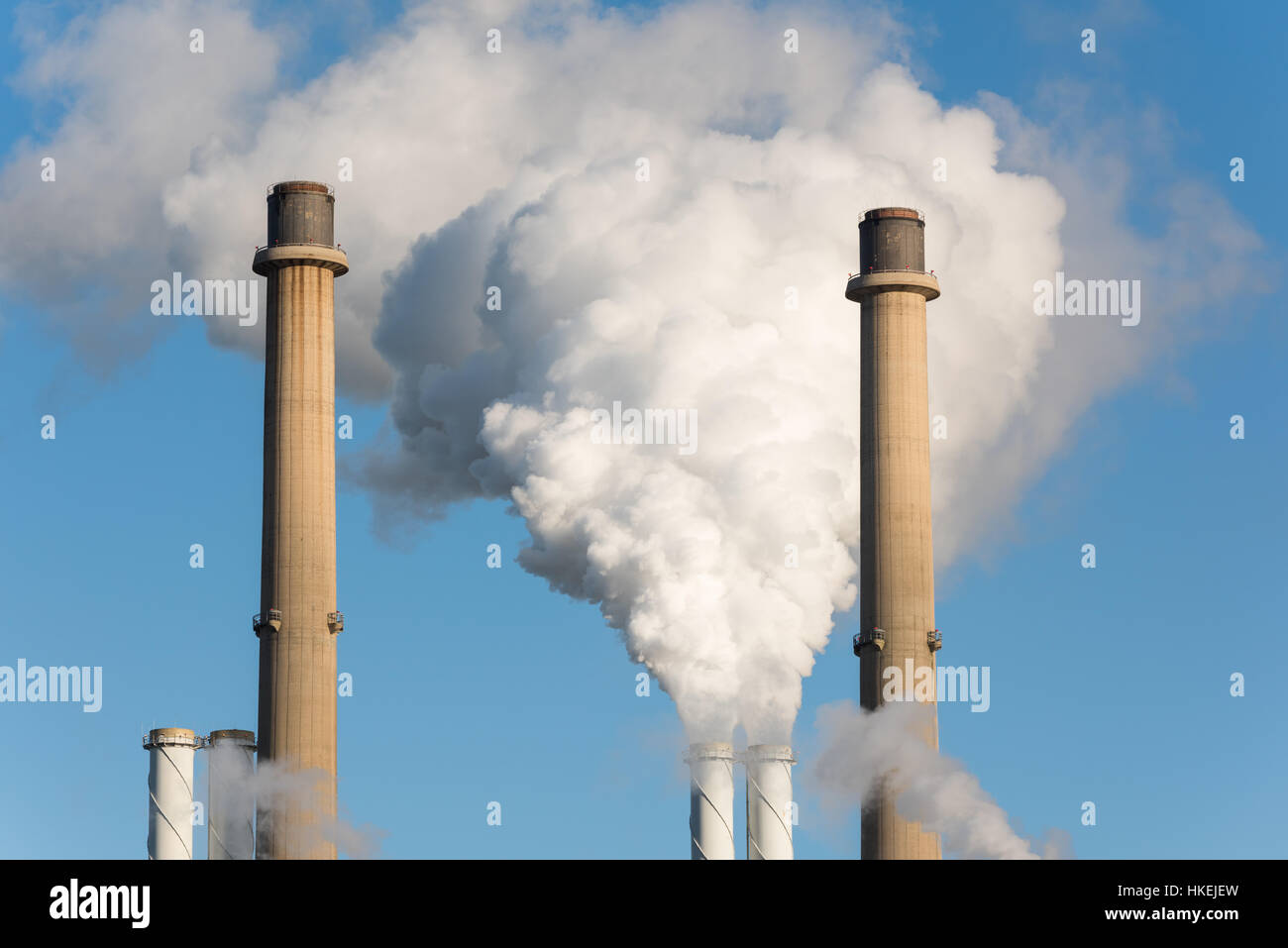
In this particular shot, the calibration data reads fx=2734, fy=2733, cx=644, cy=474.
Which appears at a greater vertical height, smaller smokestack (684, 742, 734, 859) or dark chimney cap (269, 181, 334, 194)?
dark chimney cap (269, 181, 334, 194)

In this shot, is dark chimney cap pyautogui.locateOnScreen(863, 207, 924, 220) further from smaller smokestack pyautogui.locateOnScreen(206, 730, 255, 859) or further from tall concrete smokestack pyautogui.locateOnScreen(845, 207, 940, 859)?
smaller smokestack pyautogui.locateOnScreen(206, 730, 255, 859)

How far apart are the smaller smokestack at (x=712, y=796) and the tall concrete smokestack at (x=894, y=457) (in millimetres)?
6967

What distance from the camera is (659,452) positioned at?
109 meters

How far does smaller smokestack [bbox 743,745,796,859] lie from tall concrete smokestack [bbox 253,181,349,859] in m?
16.4

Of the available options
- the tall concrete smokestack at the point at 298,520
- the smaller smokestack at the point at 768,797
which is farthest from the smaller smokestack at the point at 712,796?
the tall concrete smokestack at the point at 298,520

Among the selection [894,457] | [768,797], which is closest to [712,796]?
[768,797]

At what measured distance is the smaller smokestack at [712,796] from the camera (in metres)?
104

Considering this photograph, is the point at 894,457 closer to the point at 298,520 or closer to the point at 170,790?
the point at 298,520

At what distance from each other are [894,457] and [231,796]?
3015cm

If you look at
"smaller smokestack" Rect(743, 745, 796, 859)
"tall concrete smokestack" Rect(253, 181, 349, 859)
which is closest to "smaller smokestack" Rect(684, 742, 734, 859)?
"smaller smokestack" Rect(743, 745, 796, 859)

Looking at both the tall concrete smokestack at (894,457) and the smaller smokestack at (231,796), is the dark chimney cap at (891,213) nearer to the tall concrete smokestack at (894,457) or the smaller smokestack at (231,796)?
the tall concrete smokestack at (894,457)

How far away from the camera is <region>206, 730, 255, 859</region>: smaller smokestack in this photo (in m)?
108
